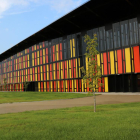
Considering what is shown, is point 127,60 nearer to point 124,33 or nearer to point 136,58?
point 136,58

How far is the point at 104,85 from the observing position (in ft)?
118

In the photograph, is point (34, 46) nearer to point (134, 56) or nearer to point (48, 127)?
point (134, 56)

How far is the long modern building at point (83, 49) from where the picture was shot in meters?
31.7

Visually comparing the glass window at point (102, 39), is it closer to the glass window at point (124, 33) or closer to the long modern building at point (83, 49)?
the long modern building at point (83, 49)

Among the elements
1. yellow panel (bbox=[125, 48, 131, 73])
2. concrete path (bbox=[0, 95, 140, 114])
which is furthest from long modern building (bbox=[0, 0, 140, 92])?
concrete path (bbox=[0, 95, 140, 114])

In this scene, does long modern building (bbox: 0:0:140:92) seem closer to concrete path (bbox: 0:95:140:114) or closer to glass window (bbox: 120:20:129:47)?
glass window (bbox: 120:20:129:47)

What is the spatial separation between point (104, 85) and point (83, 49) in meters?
9.65

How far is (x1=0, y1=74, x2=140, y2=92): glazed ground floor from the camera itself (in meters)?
31.6

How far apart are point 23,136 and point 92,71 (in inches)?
276

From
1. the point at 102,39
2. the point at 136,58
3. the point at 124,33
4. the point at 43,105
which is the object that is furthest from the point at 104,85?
the point at 43,105

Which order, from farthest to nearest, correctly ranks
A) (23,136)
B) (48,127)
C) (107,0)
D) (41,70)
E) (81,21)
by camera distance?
(41,70), (81,21), (107,0), (48,127), (23,136)

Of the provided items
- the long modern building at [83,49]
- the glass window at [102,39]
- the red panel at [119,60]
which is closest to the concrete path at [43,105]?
the red panel at [119,60]

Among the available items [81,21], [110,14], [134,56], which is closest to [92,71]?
[134,56]

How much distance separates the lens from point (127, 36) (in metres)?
32.2
